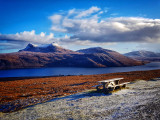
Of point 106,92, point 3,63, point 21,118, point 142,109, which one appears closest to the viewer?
point 142,109

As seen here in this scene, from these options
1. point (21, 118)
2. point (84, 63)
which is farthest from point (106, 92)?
point (84, 63)

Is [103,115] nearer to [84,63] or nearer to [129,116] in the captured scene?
[129,116]

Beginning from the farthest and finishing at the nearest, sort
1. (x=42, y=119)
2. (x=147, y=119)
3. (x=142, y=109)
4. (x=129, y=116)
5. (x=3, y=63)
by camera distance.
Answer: (x=3, y=63) < (x=42, y=119) < (x=142, y=109) < (x=129, y=116) < (x=147, y=119)

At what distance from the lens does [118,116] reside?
9.00m

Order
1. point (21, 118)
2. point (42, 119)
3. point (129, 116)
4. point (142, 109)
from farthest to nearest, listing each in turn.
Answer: point (21, 118) → point (42, 119) → point (142, 109) → point (129, 116)

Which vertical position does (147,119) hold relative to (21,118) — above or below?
above

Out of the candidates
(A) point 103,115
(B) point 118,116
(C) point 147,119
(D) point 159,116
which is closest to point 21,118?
(A) point 103,115

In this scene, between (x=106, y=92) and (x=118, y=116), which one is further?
(x=106, y=92)

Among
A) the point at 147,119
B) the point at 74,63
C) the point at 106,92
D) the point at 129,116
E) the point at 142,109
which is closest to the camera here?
the point at 147,119

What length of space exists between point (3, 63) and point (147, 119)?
184m

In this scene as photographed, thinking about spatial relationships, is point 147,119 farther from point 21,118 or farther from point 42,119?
point 21,118

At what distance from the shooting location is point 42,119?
10.2 metres

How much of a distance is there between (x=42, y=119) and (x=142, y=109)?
8390 millimetres

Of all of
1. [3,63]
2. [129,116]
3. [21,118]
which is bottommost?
[21,118]
